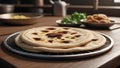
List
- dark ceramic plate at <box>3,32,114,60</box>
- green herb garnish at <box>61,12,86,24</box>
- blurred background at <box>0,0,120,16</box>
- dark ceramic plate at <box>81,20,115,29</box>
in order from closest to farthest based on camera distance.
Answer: dark ceramic plate at <box>3,32,114,60</box> → dark ceramic plate at <box>81,20,115,29</box> → green herb garnish at <box>61,12,86,24</box> → blurred background at <box>0,0,120,16</box>

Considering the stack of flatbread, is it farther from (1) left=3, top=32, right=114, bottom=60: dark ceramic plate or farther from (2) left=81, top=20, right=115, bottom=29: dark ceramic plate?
(2) left=81, top=20, right=115, bottom=29: dark ceramic plate

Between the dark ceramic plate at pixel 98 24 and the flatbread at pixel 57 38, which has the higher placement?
the flatbread at pixel 57 38

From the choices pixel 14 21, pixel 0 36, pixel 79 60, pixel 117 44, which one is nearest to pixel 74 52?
pixel 79 60

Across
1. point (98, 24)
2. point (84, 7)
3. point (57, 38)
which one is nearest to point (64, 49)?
point (57, 38)

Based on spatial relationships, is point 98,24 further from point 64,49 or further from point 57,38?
point 64,49

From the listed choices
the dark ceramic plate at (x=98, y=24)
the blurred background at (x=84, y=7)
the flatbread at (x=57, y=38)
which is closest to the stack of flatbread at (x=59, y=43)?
the flatbread at (x=57, y=38)

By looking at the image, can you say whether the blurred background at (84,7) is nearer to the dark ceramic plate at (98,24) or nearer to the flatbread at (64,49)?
the dark ceramic plate at (98,24)

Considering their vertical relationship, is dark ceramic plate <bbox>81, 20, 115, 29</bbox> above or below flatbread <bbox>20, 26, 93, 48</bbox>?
below

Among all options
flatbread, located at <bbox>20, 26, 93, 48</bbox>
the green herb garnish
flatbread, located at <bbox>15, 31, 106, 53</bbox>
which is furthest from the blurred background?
flatbread, located at <bbox>15, 31, 106, 53</bbox>
